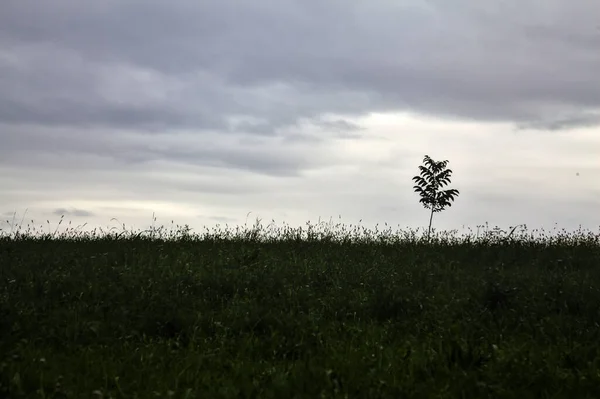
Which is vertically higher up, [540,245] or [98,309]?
[540,245]

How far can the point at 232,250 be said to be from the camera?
13.9 meters

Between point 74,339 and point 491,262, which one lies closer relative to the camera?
point 74,339

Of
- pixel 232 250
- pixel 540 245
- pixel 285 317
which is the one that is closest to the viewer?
pixel 285 317

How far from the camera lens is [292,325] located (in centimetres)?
780

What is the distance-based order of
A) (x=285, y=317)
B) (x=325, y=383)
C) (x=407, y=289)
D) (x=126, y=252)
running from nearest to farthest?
(x=325, y=383) < (x=285, y=317) < (x=407, y=289) < (x=126, y=252)

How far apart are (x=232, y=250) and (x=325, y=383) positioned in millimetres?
8228

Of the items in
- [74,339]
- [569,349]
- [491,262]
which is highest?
[491,262]

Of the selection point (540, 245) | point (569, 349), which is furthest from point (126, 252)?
point (540, 245)

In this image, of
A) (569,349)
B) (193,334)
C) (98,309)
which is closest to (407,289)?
(569,349)

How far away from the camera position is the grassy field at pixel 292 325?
5941 mm

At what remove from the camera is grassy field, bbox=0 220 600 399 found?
19.5ft

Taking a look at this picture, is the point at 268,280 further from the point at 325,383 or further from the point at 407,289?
the point at 325,383

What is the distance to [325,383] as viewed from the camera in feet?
19.3

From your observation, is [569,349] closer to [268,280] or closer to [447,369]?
[447,369]
